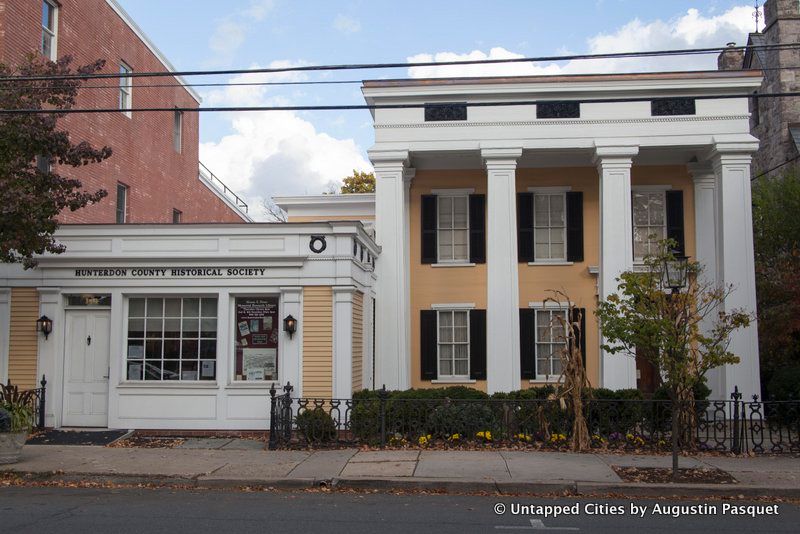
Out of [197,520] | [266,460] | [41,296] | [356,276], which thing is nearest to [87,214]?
[41,296]

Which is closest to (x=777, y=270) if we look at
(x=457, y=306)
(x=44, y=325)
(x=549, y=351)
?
(x=549, y=351)

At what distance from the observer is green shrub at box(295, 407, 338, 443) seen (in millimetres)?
14695

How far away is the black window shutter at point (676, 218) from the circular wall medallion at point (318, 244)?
10.4 m

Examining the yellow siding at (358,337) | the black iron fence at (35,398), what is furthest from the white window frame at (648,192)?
the black iron fence at (35,398)

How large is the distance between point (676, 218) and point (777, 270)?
326 cm

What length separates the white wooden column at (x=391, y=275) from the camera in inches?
791

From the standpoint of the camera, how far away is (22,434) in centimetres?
1291

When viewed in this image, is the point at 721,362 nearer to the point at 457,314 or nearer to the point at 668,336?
the point at 668,336

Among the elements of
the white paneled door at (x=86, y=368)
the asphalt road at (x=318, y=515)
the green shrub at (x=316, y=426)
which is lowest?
the asphalt road at (x=318, y=515)

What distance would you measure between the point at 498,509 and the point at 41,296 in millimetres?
10962

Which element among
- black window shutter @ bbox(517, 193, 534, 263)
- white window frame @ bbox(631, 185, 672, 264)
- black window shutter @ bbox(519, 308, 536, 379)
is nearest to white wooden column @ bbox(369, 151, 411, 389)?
black window shutter @ bbox(519, 308, 536, 379)

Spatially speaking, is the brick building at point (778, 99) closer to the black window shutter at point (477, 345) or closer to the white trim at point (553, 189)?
the white trim at point (553, 189)

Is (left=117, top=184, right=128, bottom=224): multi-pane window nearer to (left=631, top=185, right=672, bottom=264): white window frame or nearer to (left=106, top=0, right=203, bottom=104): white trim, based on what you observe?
(left=106, top=0, right=203, bottom=104): white trim

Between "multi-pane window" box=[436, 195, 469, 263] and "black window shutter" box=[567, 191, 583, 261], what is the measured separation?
9.21ft
